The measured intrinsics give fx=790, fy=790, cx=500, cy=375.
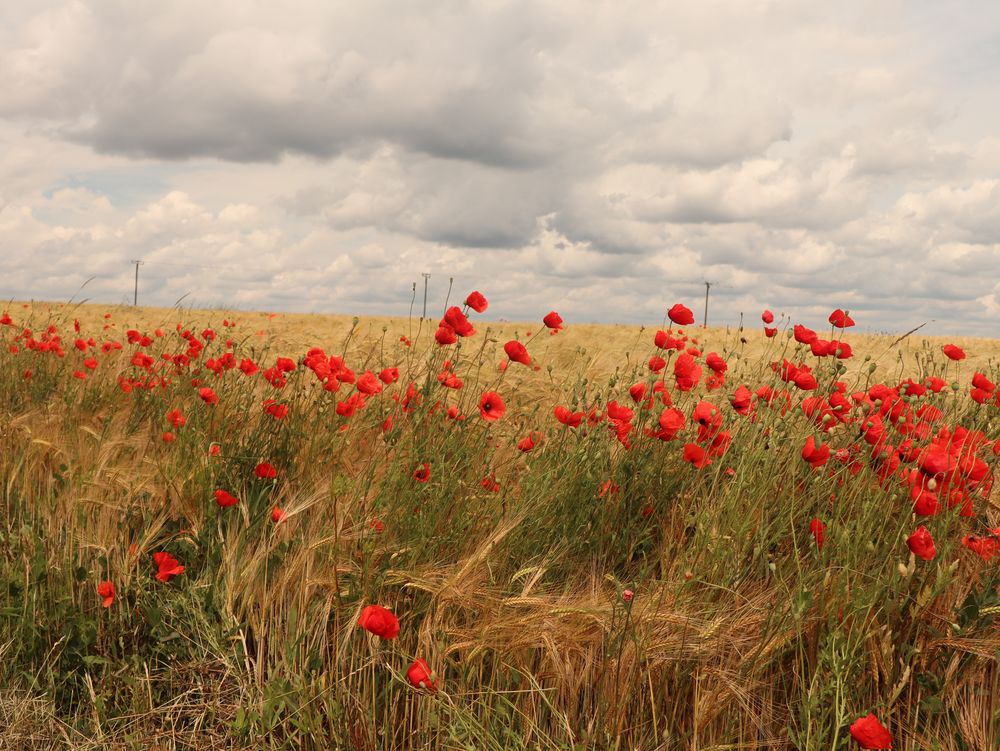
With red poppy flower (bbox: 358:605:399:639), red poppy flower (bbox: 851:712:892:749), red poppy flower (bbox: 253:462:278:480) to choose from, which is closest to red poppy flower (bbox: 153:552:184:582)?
red poppy flower (bbox: 253:462:278:480)

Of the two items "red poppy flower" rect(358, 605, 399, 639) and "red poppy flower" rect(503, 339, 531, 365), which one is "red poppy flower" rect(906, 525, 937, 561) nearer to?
"red poppy flower" rect(358, 605, 399, 639)

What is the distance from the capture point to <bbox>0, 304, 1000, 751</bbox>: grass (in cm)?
195

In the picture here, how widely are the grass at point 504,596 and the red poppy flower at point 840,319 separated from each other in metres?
0.40

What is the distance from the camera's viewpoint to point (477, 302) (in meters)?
3.14

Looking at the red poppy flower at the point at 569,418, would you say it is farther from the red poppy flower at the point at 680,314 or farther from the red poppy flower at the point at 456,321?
the red poppy flower at the point at 680,314

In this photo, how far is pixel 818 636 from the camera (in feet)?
6.73

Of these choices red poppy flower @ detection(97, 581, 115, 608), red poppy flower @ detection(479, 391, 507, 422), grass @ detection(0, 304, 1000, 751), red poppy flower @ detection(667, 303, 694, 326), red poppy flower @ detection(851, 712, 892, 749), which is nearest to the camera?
red poppy flower @ detection(851, 712, 892, 749)

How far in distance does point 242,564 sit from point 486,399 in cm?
108

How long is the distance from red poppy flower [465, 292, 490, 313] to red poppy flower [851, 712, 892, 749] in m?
1.98

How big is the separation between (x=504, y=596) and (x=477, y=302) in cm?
126

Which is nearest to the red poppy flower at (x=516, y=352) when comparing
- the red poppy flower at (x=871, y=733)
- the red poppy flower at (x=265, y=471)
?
the red poppy flower at (x=265, y=471)

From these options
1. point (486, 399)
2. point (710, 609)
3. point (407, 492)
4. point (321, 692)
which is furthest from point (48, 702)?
point (710, 609)

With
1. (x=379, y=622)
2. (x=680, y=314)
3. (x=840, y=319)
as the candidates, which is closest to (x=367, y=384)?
(x=680, y=314)

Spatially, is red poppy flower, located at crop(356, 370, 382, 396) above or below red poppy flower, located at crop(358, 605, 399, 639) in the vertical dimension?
above
